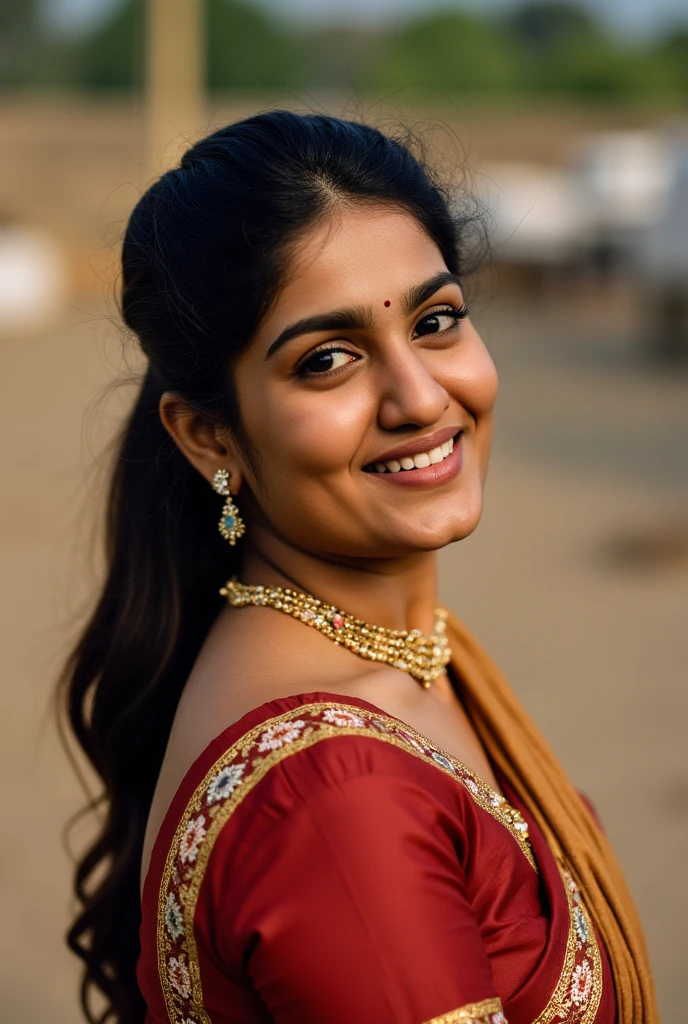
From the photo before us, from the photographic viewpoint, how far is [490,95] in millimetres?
36062

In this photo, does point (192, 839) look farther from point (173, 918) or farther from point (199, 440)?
point (199, 440)

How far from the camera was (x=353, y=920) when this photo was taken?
111cm

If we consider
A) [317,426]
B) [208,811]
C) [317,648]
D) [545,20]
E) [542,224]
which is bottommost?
[208,811]

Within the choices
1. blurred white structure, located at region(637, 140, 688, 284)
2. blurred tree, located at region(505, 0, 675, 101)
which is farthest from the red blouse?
blurred tree, located at region(505, 0, 675, 101)

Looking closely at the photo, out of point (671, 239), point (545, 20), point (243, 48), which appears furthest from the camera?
point (545, 20)

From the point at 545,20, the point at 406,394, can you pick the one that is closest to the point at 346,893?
the point at 406,394

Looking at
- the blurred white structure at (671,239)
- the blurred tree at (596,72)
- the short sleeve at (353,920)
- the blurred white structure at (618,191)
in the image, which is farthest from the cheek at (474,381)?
the blurred tree at (596,72)

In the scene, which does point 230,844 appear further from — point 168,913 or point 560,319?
point 560,319

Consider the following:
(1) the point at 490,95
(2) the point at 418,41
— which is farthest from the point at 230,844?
(2) the point at 418,41

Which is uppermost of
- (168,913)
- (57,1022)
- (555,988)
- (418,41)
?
(418,41)

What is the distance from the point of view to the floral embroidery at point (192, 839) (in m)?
1.22

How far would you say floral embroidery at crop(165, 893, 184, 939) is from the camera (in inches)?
49.0

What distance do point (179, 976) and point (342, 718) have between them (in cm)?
32

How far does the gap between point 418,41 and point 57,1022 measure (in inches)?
1516
